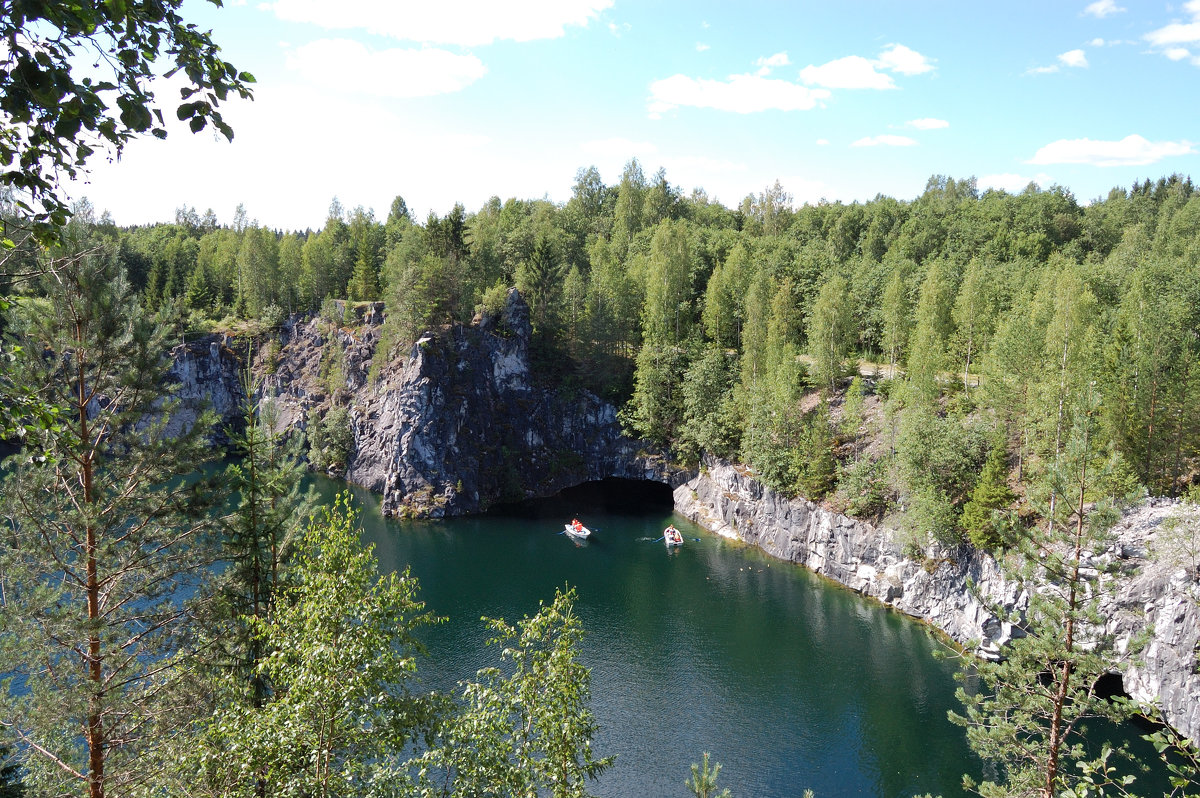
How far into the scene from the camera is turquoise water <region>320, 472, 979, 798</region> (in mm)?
24281

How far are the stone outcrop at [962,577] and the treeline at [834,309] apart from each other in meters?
1.59

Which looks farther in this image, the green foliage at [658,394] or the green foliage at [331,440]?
the green foliage at [331,440]

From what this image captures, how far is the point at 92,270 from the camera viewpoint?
10461 mm

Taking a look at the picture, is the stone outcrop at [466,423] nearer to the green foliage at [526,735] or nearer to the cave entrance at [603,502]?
the cave entrance at [603,502]

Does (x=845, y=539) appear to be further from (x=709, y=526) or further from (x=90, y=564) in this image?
(x=90, y=564)

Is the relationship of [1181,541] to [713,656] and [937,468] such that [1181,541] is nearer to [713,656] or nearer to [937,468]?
[937,468]

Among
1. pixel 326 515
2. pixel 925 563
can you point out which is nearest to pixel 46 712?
pixel 326 515

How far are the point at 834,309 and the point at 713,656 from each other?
24.8 m

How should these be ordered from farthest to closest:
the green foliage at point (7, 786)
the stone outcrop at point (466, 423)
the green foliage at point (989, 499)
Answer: the stone outcrop at point (466, 423) → the green foliage at point (989, 499) → the green foliage at point (7, 786)

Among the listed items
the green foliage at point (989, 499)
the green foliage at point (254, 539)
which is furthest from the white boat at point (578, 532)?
the green foliage at point (254, 539)

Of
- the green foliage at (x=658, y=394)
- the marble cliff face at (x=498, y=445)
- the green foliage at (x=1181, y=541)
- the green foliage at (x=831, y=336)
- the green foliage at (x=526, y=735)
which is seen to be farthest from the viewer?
the green foliage at (x=658, y=394)

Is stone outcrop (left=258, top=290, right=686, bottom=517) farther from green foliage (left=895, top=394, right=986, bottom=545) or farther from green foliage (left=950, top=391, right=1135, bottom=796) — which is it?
green foliage (left=950, top=391, right=1135, bottom=796)

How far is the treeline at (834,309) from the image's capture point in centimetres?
3164

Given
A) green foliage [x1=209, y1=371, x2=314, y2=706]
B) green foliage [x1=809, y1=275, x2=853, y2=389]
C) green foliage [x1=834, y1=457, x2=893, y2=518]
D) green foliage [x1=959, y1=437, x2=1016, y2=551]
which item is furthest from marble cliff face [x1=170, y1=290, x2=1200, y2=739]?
green foliage [x1=209, y1=371, x2=314, y2=706]
